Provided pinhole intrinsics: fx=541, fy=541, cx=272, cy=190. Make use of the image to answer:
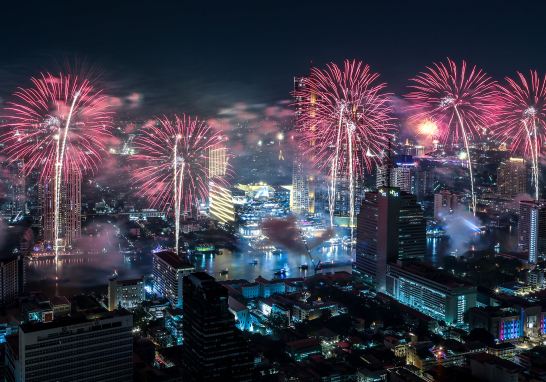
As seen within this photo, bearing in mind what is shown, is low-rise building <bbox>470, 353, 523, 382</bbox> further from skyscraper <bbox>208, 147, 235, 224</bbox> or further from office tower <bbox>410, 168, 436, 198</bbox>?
office tower <bbox>410, 168, 436, 198</bbox>

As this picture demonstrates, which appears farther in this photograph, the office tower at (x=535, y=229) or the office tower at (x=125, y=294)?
the office tower at (x=535, y=229)

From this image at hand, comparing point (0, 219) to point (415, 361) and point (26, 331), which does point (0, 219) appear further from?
point (415, 361)

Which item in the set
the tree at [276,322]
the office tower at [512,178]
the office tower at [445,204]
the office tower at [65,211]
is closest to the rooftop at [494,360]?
the tree at [276,322]

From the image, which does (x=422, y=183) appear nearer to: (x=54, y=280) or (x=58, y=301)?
(x=54, y=280)

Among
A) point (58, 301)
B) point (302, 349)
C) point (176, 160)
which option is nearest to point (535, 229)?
point (302, 349)

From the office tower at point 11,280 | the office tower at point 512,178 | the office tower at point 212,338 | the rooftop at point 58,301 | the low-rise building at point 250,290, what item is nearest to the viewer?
the office tower at point 212,338

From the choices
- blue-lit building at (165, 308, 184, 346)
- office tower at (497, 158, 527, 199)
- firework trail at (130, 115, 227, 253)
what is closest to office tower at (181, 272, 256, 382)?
blue-lit building at (165, 308, 184, 346)

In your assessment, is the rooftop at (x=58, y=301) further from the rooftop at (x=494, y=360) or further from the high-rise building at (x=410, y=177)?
the high-rise building at (x=410, y=177)
